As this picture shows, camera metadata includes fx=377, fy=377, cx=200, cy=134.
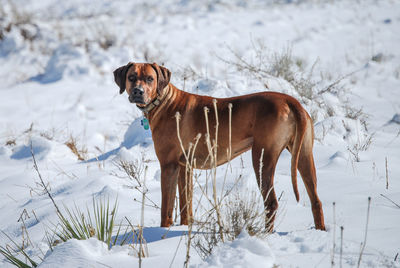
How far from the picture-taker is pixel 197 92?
18.3 feet

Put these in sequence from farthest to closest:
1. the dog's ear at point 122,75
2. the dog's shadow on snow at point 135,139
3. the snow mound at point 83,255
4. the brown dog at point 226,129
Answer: the dog's shadow on snow at point 135,139 < the dog's ear at point 122,75 < the brown dog at point 226,129 < the snow mound at point 83,255

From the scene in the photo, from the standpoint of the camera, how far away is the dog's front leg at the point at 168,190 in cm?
296

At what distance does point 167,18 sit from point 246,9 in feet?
14.8

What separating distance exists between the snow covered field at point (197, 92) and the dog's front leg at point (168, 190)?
4.9 inches

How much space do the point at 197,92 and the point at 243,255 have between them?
3926 millimetres

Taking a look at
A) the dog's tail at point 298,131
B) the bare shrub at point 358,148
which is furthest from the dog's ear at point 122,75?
the bare shrub at point 358,148

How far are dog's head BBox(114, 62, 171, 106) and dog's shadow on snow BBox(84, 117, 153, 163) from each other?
2207 mm

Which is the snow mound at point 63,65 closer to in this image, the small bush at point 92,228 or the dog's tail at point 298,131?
the small bush at point 92,228

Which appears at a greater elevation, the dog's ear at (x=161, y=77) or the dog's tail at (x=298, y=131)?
the dog's ear at (x=161, y=77)

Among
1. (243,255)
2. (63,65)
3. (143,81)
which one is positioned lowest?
(243,255)

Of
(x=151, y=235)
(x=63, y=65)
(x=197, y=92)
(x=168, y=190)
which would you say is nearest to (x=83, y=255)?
(x=151, y=235)

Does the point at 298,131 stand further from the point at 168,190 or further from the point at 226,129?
the point at 168,190

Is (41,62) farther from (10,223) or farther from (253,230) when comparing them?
(253,230)

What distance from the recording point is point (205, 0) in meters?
20.5
